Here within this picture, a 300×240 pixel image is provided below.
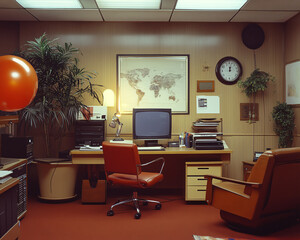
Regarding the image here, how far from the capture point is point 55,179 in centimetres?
443

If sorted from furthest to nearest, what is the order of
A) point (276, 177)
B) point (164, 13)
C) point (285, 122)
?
point (285, 122) < point (164, 13) < point (276, 177)

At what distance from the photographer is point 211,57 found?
520 cm

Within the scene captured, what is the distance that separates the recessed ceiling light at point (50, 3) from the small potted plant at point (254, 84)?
282cm

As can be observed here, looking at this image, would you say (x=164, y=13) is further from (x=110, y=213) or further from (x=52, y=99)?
(x=110, y=213)

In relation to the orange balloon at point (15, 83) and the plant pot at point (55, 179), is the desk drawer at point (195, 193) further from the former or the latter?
the orange balloon at point (15, 83)

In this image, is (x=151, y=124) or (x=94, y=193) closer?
(x=94, y=193)

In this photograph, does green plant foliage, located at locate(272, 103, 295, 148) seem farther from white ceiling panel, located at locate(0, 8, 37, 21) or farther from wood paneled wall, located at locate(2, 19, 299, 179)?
white ceiling panel, located at locate(0, 8, 37, 21)

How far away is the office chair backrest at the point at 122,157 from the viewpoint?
3703 millimetres

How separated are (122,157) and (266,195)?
1660 millimetres

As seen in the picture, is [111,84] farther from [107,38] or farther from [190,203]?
[190,203]

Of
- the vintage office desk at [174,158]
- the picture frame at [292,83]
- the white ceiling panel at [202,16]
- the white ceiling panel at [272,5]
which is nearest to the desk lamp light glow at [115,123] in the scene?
the vintage office desk at [174,158]

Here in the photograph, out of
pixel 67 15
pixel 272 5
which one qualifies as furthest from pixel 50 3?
pixel 272 5

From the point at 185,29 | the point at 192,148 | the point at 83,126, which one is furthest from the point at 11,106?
the point at 185,29

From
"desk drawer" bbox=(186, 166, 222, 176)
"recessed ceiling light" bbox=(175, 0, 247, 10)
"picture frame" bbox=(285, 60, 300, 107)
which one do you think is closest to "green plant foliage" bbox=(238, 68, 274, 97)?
"picture frame" bbox=(285, 60, 300, 107)
